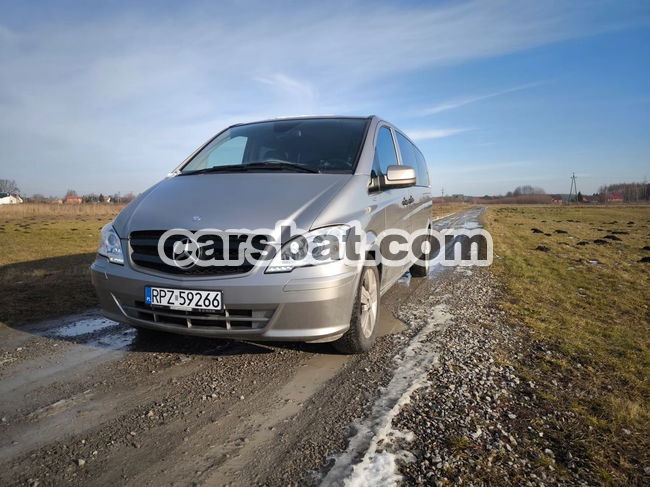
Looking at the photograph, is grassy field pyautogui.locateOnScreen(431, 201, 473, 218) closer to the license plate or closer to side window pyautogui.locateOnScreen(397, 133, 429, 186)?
side window pyautogui.locateOnScreen(397, 133, 429, 186)

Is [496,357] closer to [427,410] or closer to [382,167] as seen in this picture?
[427,410]

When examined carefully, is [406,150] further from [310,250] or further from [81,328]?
[81,328]

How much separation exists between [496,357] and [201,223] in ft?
7.97

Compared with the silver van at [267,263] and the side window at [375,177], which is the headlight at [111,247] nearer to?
the silver van at [267,263]

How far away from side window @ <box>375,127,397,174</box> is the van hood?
0.75m

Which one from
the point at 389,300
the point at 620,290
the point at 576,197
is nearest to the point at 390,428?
the point at 389,300

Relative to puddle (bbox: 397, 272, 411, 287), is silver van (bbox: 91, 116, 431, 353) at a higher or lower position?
higher

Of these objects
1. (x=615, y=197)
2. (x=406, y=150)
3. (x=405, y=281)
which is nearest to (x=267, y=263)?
(x=406, y=150)

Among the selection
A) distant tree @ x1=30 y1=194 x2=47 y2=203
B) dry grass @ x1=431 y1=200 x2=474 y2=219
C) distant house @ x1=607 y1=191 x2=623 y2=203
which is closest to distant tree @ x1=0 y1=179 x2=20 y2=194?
distant tree @ x1=30 y1=194 x2=47 y2=203

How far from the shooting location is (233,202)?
288 cm

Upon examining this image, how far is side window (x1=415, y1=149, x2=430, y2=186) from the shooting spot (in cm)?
628

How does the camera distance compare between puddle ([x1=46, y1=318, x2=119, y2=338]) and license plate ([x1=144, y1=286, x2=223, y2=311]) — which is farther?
puddle ([x1=46, y1=318, x2=119, y2=338])

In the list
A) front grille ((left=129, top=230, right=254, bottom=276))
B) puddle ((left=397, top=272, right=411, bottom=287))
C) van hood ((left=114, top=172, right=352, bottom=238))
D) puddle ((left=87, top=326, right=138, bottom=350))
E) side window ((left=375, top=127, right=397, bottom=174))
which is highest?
side window ((left=375, top=127, right=397, bottom=174))

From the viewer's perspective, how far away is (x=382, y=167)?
3.85 meters
